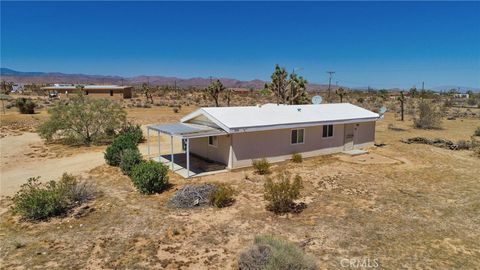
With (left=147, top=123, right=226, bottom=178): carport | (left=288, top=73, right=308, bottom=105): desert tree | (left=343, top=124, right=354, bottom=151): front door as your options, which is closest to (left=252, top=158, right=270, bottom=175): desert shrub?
(left=147, top=123, right=226, bottom=178): carport

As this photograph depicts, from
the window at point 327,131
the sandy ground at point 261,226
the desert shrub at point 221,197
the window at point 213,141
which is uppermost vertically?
the window at point 327,131

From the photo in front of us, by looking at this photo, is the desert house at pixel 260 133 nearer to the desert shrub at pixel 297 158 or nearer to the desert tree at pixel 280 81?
the desert shrub at pixel 297 158

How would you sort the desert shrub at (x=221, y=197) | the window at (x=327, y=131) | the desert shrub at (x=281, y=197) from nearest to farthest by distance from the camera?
1. the desert shrub at (x=281, y=197)
2. the desert shrub at (x=221, y=197)
3. the window at (x=327, y=131)

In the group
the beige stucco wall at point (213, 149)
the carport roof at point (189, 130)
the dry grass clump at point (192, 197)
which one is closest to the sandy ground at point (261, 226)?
the dry grass clump at point (192, 197)

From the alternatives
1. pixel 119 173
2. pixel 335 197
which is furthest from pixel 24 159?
pixel 335 197

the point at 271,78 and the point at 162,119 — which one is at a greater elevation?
the point at 271,78

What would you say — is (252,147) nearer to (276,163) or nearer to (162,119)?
(276,163)
